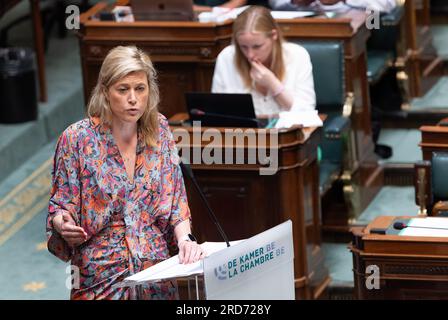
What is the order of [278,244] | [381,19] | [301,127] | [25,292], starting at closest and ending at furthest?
1. [278,244]
2. [301,127]
3. [25,292]
4. [381,19]

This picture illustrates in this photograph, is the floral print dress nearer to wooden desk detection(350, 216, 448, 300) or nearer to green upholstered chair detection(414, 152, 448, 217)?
wooden desk detection(350, 216, 448, 300)

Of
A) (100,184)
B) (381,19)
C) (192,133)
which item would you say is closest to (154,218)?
(100,184)

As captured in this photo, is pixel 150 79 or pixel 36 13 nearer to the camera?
pixel 150 79

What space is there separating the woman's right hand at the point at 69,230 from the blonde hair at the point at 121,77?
0.33m

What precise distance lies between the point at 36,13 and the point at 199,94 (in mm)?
2659

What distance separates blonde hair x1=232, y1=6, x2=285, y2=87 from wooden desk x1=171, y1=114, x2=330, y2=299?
0.39m

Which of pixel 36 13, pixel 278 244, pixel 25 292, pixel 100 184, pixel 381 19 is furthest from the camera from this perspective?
pixel 36 13

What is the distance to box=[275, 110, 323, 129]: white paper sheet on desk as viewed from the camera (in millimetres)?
5898

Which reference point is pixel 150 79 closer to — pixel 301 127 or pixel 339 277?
pixel 301 127

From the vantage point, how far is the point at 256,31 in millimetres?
6062

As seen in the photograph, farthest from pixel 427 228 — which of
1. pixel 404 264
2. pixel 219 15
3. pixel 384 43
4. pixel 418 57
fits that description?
pixel 418 57

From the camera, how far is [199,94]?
5785mm

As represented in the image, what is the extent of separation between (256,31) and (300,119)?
453 mm

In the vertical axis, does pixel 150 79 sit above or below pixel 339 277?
above
